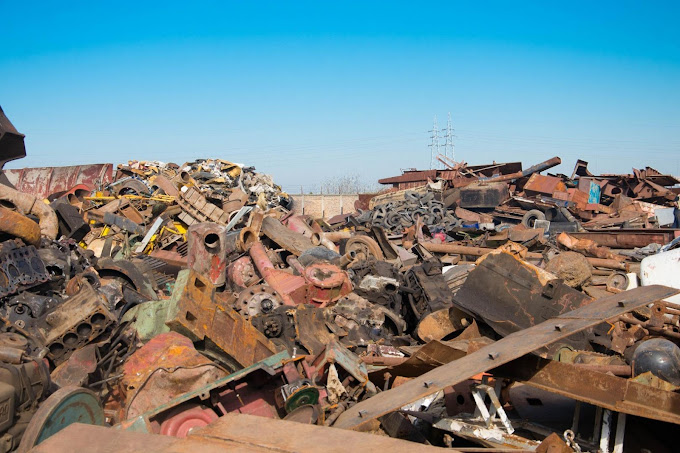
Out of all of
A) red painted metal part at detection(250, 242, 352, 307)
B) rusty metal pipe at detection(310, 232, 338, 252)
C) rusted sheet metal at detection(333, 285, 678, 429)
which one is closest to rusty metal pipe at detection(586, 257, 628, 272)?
red painted metal part at detection(250, 242, 352, 307)

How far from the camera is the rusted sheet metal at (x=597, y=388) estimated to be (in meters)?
2.56

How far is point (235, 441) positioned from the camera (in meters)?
1.88

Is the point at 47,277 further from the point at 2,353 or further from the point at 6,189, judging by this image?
the point at 2,353

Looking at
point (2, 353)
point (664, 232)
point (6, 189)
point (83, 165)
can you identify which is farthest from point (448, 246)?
point (83, 165)

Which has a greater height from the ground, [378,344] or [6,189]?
[6,189]

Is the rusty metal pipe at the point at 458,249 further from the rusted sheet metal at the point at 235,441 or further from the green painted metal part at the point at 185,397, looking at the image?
the rusted sheet metal at the point at 235,441

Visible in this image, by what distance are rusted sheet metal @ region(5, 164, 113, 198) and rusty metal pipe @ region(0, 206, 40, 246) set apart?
32.2 feet

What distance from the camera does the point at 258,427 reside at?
2.02m

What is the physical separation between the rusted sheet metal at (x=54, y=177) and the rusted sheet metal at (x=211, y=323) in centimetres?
1343

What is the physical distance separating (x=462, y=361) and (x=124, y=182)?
42.8ft

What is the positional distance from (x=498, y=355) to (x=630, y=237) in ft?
35.0

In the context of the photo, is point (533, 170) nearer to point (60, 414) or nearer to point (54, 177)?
point (54, 177)

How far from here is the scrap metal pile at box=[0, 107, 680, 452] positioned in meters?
2.70

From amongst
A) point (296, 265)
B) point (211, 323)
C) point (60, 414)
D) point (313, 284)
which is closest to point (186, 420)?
point (60, 414)
